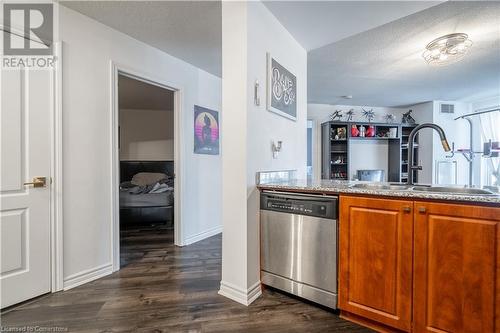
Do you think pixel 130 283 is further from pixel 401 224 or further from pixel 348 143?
pixel 348 143

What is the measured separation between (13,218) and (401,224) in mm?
2683

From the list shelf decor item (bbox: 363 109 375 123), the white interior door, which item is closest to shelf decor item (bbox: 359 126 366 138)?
shelf decor item (bbox: 363 109 375 123)

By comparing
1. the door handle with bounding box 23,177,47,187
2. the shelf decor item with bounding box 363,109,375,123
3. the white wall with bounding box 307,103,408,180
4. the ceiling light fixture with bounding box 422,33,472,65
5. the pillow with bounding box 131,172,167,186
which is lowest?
the pillow with bounding box 131,172,167,186

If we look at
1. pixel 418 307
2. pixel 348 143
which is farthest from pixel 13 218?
pixel 348 143

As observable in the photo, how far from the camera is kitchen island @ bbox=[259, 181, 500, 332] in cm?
118

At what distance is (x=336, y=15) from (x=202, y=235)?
3.02 metres

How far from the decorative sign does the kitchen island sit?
0.94 meters

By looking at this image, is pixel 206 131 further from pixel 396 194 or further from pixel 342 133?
pixel 342 133

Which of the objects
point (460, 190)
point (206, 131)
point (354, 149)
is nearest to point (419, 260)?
point (460, 190)

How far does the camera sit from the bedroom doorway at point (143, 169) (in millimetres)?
2678

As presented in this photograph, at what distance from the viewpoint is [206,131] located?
3.44 meters

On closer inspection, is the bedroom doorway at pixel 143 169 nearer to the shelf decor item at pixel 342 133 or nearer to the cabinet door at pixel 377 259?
the cabinet door at pixel 377 259

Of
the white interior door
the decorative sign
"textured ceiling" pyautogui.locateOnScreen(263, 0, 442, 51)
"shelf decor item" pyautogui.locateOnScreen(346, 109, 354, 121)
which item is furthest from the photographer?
"shelf decor item" pyautogui.locateOnScreen(346, 109, 354, 121)

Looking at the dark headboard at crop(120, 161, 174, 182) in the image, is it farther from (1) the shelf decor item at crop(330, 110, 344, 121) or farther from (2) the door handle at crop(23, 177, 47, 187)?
(1) the shelf decor item at crop(330, 110, 344, 121)
